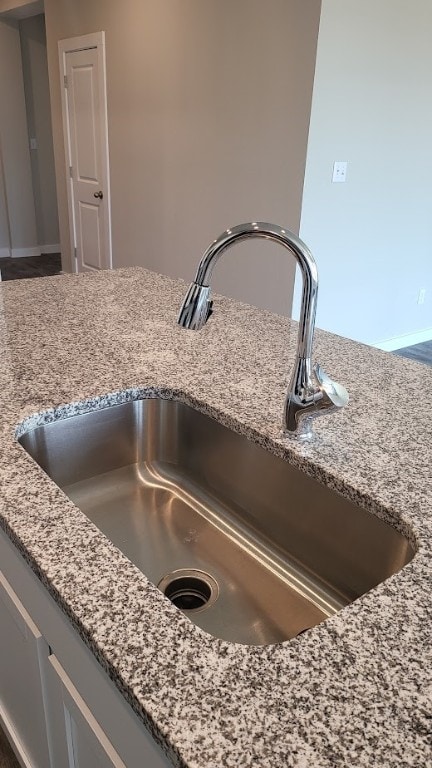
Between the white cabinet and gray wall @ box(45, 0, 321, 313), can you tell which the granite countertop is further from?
gray wall @ box(45, 0, 321, 313)

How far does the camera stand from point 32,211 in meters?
7.08

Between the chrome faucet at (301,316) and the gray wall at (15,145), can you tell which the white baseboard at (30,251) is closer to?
the gray wall at (15,145)

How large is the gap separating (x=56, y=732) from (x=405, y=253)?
3948mm

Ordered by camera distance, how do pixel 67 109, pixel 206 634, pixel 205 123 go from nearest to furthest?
pixel 206 634 → pixel 205 123 → pixel 67 109

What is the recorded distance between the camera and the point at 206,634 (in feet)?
2.14

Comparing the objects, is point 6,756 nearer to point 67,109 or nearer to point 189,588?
point 189,588

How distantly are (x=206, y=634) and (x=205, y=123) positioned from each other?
146 inches

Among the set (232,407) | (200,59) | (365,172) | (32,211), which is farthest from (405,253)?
(32,211)

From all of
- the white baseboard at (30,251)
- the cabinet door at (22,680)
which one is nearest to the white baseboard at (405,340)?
the cabinet door at (22,680)

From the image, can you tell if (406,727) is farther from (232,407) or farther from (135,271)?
(135,271)

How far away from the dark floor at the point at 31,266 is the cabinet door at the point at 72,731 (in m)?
5.74

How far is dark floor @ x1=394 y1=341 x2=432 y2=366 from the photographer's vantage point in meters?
4.33

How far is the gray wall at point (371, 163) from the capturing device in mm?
3209

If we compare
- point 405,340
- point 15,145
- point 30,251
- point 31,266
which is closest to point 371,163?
point 405,340
